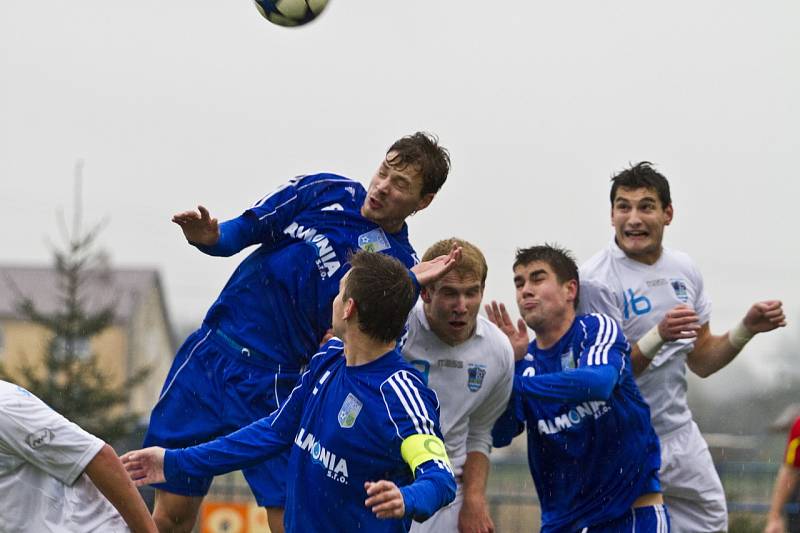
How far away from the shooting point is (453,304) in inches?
250

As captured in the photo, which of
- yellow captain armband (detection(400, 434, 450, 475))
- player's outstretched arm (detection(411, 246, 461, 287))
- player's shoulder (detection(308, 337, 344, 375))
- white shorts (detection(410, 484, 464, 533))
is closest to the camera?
yellow captain armband (detection(400, 434, 450, 475))

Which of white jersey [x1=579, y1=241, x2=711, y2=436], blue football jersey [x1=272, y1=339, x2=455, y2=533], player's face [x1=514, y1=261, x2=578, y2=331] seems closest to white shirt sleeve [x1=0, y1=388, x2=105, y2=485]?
blue football jersey [x1=272, y1=339, x2=455, y2=533]

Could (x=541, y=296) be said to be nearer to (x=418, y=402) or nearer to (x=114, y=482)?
(x=418, y=402)

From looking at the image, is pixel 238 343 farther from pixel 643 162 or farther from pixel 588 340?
pixel 643 162

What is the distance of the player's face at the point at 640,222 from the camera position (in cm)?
738

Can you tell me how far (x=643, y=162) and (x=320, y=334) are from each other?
2.38 meters

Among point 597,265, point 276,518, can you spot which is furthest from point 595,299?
point 276,518

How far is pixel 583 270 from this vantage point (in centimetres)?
764

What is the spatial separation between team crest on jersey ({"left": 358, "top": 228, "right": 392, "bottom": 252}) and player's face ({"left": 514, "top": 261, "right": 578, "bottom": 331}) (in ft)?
2.89

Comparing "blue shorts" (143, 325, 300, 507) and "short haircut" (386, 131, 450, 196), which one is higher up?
"short haircut" (386, 131, 450, 196)

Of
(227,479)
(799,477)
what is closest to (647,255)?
(799,477)

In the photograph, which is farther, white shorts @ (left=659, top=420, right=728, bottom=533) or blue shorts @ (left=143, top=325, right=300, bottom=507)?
white shorts @ (left=659, top=420, right=728, bottom=533)

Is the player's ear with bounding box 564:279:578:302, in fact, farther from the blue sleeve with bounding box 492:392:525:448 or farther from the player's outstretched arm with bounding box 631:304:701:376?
the blue sleeve with bounding box 492:392:525:448

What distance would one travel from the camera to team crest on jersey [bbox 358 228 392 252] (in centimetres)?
626
